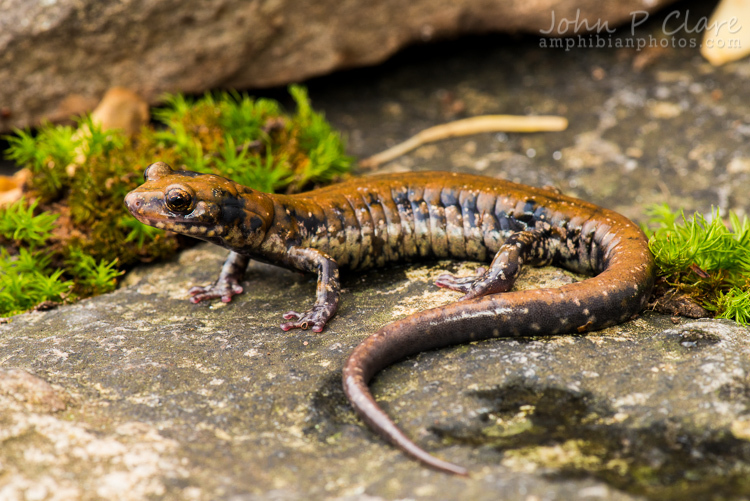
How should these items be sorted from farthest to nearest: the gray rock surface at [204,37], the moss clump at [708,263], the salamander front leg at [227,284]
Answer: the gray rock surface at [204,37] < the salamander front leg at [227,284] < the moss clump at [708,263]

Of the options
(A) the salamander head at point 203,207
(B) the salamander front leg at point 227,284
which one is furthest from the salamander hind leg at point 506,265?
(B) the salamander front leg at point 227,284

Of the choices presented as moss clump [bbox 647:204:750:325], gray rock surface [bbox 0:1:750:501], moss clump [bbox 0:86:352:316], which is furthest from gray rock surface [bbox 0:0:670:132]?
moss clump [bbox 647:204:750:325]

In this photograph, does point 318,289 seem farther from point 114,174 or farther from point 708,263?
point 708,263

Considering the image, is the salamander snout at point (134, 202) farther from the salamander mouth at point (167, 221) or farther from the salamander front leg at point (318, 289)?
the salamander front leg at point (318, 289)

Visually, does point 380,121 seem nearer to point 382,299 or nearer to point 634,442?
point 382,299

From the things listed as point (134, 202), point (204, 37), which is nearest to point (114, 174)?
point (134, 202)

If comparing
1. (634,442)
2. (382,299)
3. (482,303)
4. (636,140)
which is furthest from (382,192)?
(636,140)
